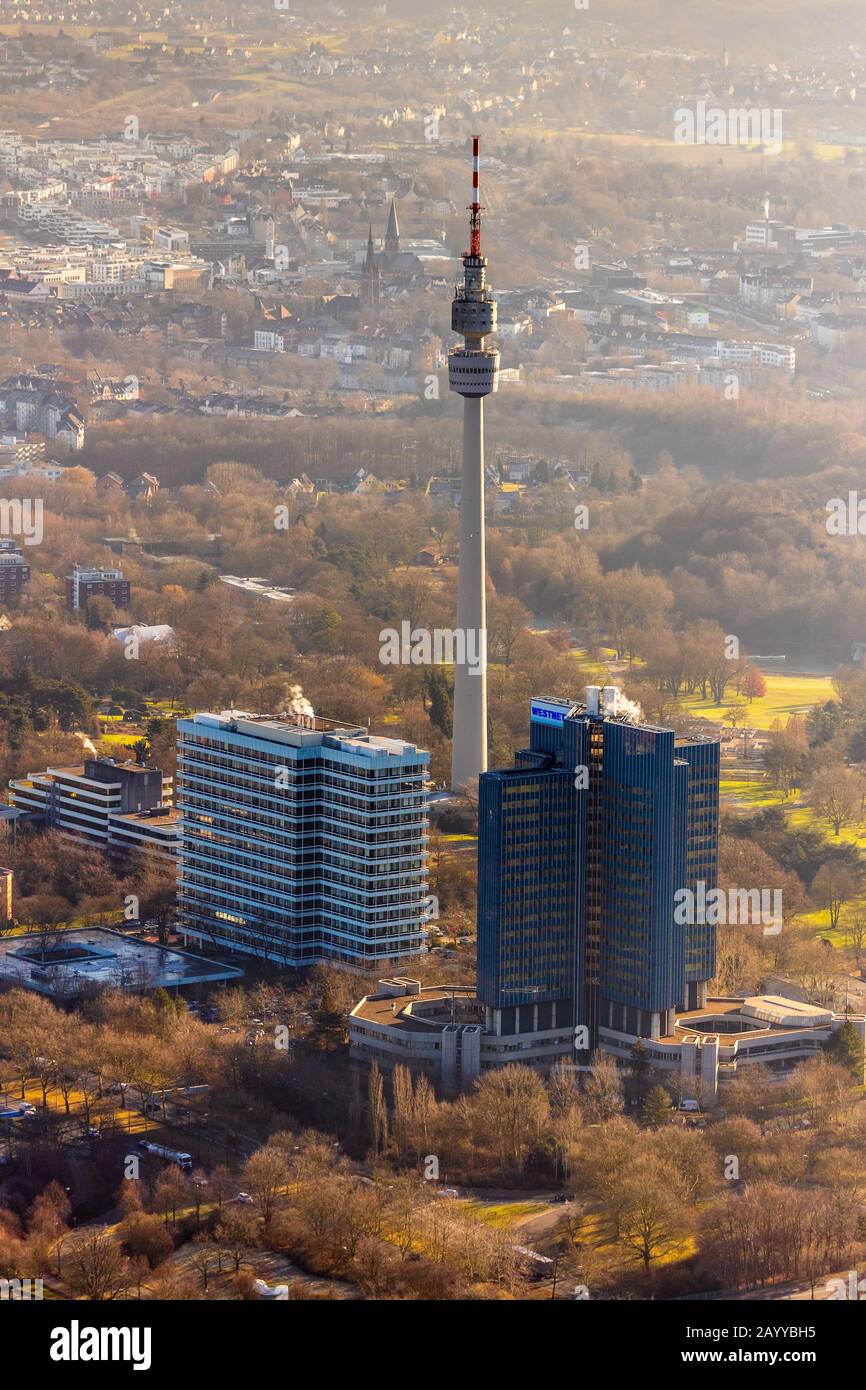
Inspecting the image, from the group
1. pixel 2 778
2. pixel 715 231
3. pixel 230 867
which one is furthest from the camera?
pixel 715 231

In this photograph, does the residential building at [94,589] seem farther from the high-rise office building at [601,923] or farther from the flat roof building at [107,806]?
the high-rise office building at [601,923]

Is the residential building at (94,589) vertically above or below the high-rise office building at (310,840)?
below

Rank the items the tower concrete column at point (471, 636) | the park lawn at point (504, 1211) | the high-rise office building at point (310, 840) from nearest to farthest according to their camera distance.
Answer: the park lawn at point (504, 1211) → the high-rise office building at point (310, 840) → the tower concrete column at point (471, 636)

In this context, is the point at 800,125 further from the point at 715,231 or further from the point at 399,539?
the point at 399,539

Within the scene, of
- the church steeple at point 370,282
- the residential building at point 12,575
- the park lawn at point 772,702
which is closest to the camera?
the park lawn at point 772,702

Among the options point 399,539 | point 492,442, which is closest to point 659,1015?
point 399,539

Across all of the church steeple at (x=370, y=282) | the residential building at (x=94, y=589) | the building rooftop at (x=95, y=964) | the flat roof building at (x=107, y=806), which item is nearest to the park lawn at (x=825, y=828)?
the flat roof building at (x=107, y=806)
